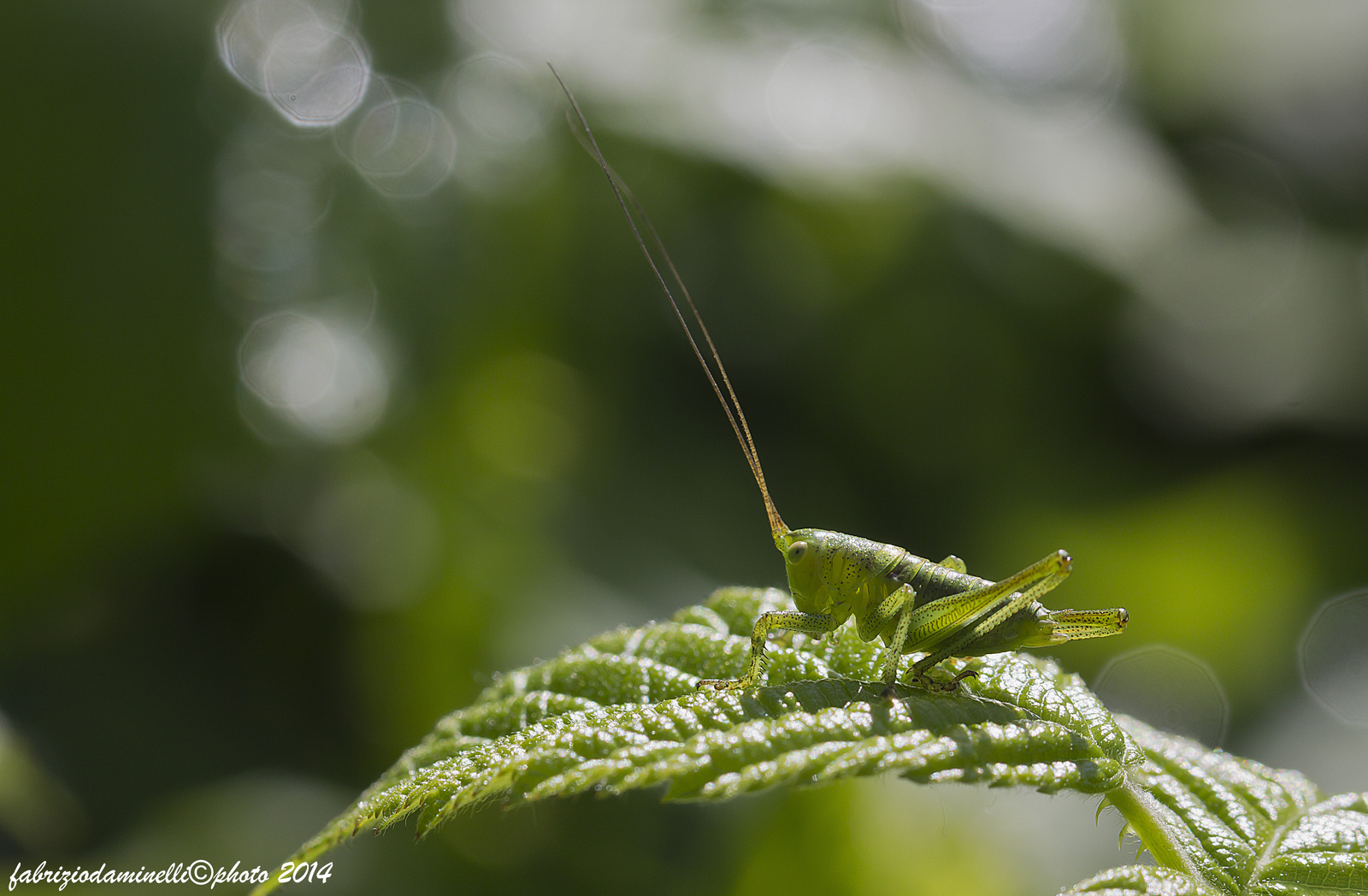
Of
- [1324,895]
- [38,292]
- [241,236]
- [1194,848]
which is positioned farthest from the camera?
[241,236]

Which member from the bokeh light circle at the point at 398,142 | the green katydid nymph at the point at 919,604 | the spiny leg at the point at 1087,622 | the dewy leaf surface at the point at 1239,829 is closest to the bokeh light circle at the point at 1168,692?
the spiny leg at the point at 1087,622

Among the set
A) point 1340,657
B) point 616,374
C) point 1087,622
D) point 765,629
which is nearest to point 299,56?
point 616,374

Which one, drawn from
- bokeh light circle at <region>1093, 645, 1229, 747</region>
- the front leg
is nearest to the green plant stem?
the front leg

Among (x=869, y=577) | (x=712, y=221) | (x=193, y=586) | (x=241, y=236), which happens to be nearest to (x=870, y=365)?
(x=712, y=221)

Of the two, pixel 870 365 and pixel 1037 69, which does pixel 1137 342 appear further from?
pixel 1037 69

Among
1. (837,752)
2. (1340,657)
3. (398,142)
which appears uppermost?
(398,142)

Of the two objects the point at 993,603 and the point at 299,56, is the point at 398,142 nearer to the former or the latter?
the point at 299,56

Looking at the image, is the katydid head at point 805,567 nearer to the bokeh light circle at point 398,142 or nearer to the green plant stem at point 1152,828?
the green plant stem at point 1152,828
